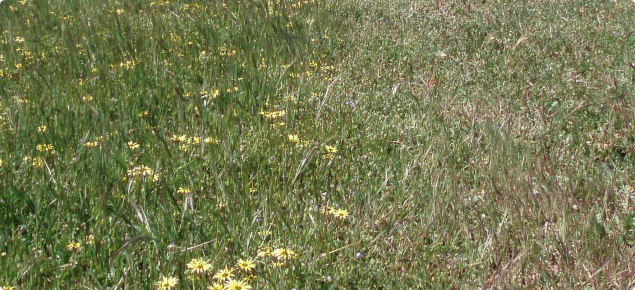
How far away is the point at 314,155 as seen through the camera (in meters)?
3.14

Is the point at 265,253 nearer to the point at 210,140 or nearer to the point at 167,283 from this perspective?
the point at 167,283

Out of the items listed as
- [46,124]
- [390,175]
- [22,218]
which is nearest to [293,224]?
[390,175]

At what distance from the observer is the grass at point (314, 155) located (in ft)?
7.71

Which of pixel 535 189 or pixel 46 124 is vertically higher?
pixel 46 124

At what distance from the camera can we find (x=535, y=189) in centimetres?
286

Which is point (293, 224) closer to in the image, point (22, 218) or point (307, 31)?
point (22, 218)

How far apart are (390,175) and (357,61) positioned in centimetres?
177

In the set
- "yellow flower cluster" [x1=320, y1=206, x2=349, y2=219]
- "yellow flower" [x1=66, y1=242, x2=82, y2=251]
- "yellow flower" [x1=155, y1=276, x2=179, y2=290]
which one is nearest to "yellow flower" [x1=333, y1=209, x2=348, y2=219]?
"yellow flower cluster" [x1=320, y1=206, x2=349, y2=219]

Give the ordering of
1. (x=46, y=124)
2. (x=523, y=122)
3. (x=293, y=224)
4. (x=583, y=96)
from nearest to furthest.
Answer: (x=293, y=224) → (x=46, y=124) → (x=523, y=122) → (x=583, y=96)

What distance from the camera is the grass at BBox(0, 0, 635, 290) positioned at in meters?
2.35

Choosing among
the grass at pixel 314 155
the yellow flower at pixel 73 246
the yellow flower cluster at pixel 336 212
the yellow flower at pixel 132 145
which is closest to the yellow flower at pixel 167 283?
the grass at pixel 314 155

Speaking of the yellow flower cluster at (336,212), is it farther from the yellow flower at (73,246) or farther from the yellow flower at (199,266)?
the yellow flower at (73,246)

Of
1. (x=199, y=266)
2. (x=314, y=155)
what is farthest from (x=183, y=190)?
(x=314, y=155)

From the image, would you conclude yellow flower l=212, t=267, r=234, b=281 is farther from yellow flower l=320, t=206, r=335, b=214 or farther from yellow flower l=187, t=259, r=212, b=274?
yellow flower l=320, t=206, r=335, b=214
